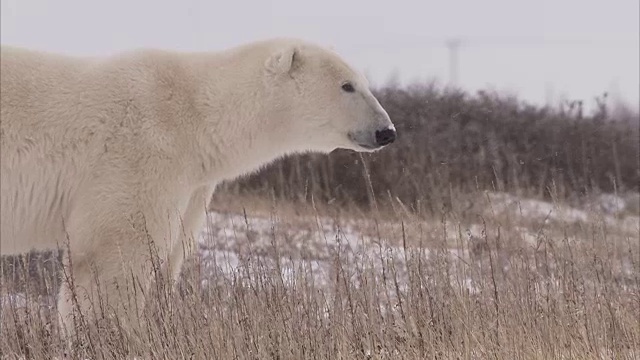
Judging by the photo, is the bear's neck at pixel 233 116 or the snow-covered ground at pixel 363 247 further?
the bear's neck at pixel 233 116

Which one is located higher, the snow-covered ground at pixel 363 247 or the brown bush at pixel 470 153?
the snow-covered ground at pixel 363 247

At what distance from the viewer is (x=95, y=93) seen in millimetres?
4691

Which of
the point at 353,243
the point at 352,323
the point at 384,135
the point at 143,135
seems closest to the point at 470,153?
the point at 353,243

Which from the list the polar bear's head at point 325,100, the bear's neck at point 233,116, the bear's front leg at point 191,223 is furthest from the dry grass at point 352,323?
the polar bear's head at point 325,100

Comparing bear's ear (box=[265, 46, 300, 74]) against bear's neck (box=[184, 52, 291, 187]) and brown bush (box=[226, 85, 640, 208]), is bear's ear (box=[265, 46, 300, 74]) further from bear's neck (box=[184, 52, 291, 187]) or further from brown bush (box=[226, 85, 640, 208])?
brown bush (box=[226, 85, 640, 208])

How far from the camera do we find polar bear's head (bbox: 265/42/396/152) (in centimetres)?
494

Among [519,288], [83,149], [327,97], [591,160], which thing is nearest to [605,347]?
[519,288]

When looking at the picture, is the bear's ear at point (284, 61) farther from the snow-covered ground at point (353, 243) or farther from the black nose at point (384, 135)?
the snow-covered ground at point (353, 243)

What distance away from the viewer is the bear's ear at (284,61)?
16.0 ft

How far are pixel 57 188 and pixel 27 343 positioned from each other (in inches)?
30.8

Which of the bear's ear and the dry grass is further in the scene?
the bear's ear

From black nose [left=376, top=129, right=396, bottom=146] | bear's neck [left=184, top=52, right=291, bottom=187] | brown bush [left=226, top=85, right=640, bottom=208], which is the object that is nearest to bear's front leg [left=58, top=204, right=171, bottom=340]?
bear's neck [left=184, top=52, right=291, bottom=187]

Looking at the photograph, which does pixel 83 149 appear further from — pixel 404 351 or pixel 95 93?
pixel 404 351

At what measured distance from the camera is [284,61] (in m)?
4.89
